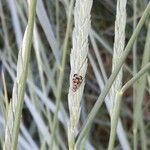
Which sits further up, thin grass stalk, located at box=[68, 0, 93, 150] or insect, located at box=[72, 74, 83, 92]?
thin grass stalk, located at box=[68, 0, 93, 150]

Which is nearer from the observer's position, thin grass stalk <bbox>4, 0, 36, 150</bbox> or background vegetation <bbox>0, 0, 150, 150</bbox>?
thin grass stalk <bbox>4, 0, 36, 150</bbox>

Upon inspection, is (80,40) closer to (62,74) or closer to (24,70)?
(24,70)

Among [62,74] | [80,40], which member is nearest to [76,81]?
[80,40]

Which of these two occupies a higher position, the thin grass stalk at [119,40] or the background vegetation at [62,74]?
the thin grass stalk at [119,40]

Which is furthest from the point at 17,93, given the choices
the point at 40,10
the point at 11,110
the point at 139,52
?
the point at 139,52

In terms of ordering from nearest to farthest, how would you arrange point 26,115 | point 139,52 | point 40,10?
point 40,10 < point 139,52 < point 26,115

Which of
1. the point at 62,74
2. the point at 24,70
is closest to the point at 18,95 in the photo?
the point at 24,70

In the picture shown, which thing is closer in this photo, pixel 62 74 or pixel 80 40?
pixel 80 40

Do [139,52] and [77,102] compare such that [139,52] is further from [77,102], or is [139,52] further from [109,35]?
[77,102]
